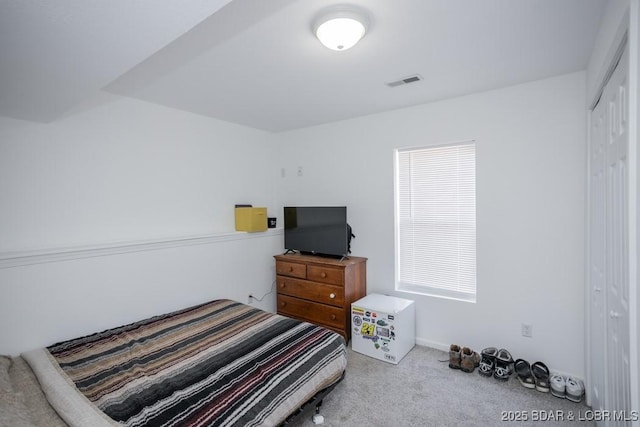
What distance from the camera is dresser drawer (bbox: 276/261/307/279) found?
3.40 meters

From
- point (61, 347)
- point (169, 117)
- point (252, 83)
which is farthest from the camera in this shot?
point (169, 117)

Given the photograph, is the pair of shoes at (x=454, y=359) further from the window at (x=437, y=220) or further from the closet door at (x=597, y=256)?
the closet door at (x=597, y=256)

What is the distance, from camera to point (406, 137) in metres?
3.10

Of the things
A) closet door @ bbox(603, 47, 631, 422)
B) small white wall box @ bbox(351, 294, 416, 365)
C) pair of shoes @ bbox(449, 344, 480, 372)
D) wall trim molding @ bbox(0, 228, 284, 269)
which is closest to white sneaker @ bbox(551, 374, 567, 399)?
pair of shoes @ bbox(449, 344, 480, 372)

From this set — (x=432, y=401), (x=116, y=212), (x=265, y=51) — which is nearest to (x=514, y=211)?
(x=432, y=401)

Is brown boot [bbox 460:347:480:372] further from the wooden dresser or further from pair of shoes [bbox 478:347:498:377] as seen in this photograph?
the wooden dresser

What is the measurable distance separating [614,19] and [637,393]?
154 cm

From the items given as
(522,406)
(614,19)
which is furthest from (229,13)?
(522,406)

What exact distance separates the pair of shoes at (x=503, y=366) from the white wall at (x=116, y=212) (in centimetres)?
257

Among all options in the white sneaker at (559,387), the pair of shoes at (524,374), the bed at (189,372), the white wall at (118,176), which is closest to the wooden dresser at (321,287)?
the bed at (189,372)

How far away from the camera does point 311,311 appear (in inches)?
132

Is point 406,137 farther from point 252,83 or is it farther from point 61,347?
point 61,347

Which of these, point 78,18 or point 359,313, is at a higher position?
point 78,18

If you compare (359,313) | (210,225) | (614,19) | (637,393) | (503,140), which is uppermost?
(614,19)
